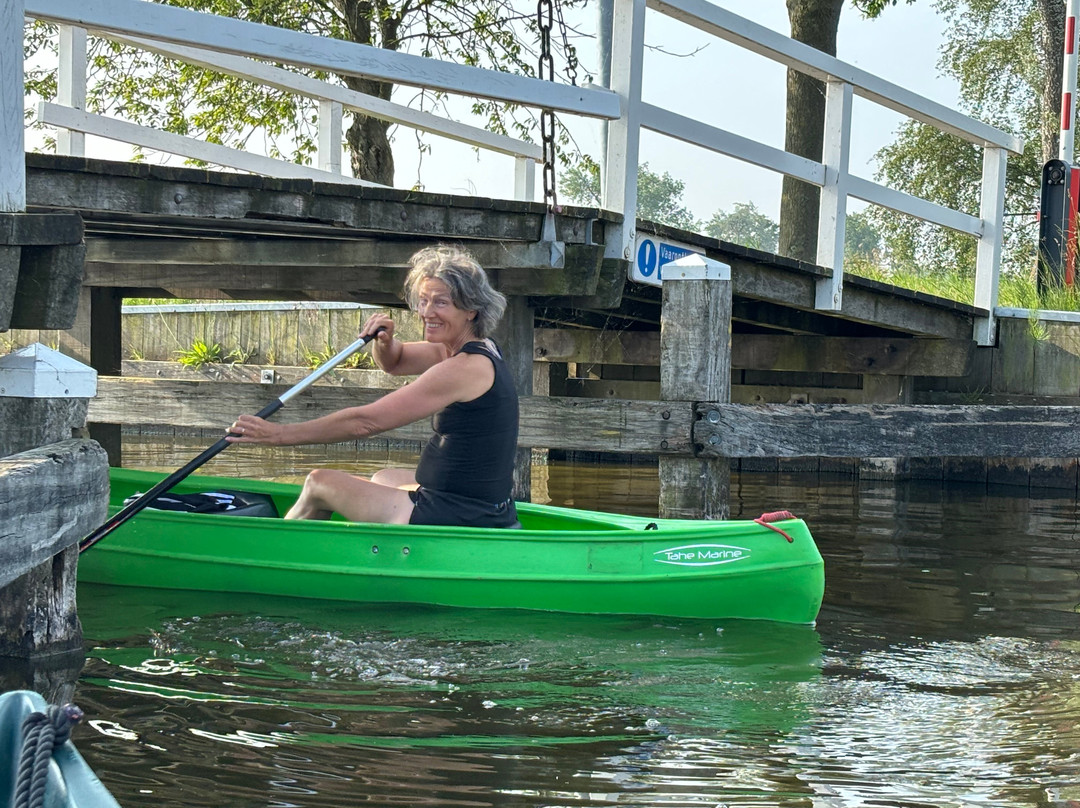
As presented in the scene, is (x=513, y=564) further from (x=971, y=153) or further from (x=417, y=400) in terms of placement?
(x=971, y=153)

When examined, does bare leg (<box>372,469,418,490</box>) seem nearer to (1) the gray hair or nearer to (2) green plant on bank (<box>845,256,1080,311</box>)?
(1) the gray hair

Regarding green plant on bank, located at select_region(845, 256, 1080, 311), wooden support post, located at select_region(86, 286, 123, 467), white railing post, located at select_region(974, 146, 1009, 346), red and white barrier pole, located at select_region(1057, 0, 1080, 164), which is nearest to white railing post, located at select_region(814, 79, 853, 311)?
green plant on bank, located at select_region(845, 256, 1080, 311)

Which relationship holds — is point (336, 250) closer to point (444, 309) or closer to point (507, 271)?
point (507, 271)

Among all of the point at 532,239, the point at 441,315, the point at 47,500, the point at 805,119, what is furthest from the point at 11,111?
the point at 805,119

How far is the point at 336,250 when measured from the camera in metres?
7.21

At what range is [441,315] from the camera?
5184 mm

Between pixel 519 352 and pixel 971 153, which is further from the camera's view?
pixel 971 153

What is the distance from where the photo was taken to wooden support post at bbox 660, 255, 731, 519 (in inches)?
241

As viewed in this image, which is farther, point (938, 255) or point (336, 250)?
point (938, 255)

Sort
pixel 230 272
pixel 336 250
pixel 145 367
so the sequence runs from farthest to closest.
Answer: pixel 145 367, pixel 230 272, pixel 336 250

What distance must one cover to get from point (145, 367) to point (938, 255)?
13.8 m

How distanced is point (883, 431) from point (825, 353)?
335 centimetres

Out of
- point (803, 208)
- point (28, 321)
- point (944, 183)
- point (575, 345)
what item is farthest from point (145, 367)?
point (944, 183)

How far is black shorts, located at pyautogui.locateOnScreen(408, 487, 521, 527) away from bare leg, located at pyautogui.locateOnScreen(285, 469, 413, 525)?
0.07 meters
